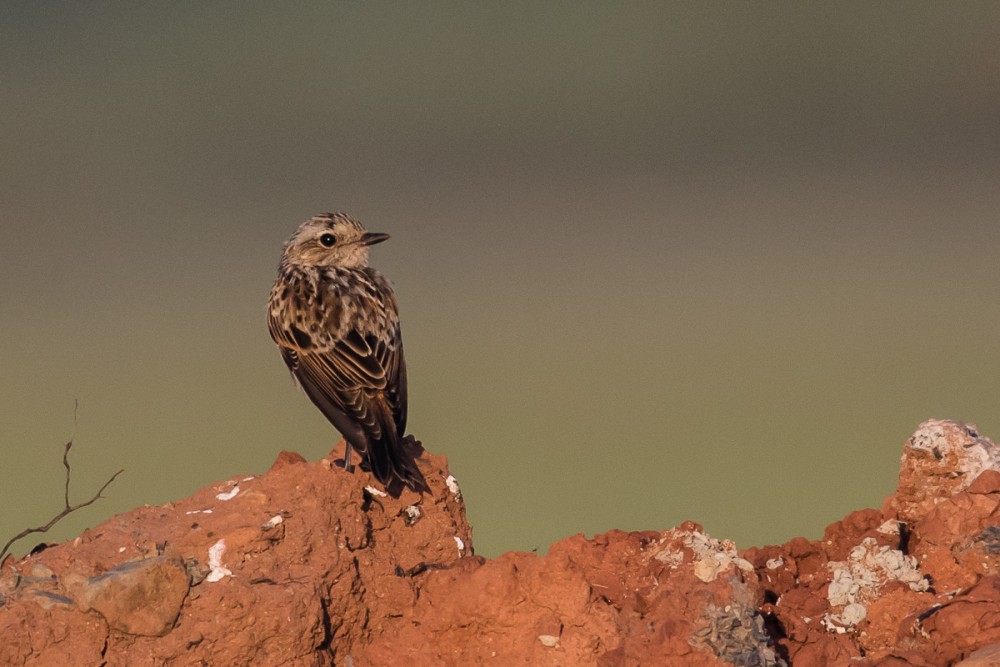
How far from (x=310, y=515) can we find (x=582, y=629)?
1.94 m

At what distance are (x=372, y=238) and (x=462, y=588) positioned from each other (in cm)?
410

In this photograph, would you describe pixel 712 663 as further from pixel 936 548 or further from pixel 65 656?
pixel 65 656

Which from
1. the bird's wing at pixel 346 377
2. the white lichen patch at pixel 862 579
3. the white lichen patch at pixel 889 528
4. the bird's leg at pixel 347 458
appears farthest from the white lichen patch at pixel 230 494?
the white lichen patch at pixel 889 528

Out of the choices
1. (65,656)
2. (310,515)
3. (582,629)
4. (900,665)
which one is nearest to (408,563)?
(310,515)

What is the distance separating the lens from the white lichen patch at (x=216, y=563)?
868 cm

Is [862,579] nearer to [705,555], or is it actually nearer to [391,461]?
[705,555]

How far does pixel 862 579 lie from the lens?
931cm

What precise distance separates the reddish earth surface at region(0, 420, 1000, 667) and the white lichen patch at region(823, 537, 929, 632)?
0.01m

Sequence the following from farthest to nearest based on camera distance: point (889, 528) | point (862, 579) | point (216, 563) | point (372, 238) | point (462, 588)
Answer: point (372, 238) → point (889, 528) → point (862, 579) → point (462, 588) → point (216, 563)

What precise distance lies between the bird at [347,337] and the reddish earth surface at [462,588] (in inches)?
19.4

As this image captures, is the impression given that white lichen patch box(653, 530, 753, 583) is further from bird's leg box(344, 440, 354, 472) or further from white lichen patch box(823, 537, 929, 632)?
bird's leg box(344, 440, 354, 472)

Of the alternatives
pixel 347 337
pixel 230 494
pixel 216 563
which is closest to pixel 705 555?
pixel 216 563

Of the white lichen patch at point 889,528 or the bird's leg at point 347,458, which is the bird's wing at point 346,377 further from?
the white lichen patch at point 889,528

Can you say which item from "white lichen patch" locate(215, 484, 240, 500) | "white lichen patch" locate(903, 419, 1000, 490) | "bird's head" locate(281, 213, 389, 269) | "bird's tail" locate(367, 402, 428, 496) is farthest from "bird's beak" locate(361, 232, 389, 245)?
"white lichen patch" locate(903, 419, 1000, 490)
